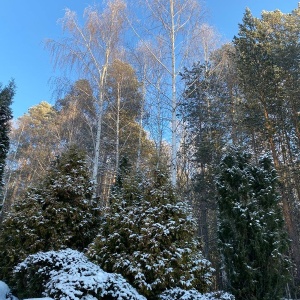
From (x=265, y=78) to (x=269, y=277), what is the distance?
8.50m

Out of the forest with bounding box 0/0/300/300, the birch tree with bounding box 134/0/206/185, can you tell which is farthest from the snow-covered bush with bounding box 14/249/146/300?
the birch tree with bounding box 134/0/206/185

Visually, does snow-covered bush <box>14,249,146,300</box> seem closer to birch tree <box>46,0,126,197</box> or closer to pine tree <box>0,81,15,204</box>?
pine tree <box>0,81,15,204</box>

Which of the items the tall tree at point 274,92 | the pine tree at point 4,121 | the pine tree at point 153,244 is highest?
the tall tree at point 274,92

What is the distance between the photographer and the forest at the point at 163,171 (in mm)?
4586

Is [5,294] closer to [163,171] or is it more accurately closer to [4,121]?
[163,171]

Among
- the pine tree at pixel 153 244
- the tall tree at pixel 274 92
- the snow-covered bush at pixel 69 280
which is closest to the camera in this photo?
the snow-covered bush at pixel 69 280

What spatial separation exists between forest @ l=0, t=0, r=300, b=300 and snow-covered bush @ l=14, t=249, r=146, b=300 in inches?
0.8

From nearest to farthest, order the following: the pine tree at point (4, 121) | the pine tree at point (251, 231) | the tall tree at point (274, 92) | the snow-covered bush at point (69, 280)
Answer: the snow-covered bush at point (69, 280)
the pine tree at point (251, 231)
the pine tree at point (4, 121)
the tall tree at point (274, 92)

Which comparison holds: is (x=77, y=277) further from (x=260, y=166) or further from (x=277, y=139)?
(x=277, y=139)

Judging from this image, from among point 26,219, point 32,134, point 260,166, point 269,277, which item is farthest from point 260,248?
point 32,134

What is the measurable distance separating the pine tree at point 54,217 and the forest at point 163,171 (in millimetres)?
29

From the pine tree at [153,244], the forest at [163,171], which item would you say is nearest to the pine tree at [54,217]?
the forest at [163,171]

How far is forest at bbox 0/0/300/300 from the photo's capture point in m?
4.59

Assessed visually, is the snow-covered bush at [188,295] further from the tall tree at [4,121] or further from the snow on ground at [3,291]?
the tall tree at [4,121]
